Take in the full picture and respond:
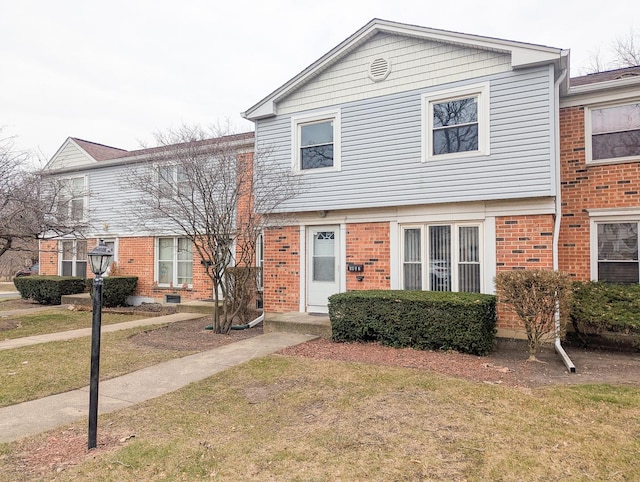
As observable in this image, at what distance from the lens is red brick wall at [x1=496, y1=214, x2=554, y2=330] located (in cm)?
759

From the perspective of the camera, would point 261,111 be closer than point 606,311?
No

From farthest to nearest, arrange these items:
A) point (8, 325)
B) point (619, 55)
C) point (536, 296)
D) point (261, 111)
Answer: point (619, 55) → point (8, 325) → point (261, 111) → point (536, 296)

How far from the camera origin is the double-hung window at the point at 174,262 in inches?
557

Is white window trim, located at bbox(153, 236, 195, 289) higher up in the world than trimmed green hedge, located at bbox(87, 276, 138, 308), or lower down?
higher up

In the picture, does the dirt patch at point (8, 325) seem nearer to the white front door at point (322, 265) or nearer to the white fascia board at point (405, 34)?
the white front door at point (322, 265)

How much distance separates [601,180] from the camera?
8.45 metres

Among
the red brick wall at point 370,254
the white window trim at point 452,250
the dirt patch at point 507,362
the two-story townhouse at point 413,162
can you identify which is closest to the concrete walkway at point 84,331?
the two-story townhouse at point 413,162

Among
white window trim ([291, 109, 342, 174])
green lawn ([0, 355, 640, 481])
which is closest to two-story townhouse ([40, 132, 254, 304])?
white window trim ([291, 109, 342, 174])

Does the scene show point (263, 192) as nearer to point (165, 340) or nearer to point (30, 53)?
point (165, 340)

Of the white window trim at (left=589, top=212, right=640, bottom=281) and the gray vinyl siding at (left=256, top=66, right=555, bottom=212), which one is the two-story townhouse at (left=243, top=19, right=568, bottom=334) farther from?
the white window trim at (left=589, top=212, right=640, bottom=281)

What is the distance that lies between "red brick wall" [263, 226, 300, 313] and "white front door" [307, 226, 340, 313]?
312 millimetres

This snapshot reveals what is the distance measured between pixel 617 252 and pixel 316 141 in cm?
677

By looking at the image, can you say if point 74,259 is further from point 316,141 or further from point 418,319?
point 418,319

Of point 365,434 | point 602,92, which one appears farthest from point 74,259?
point 602,92
